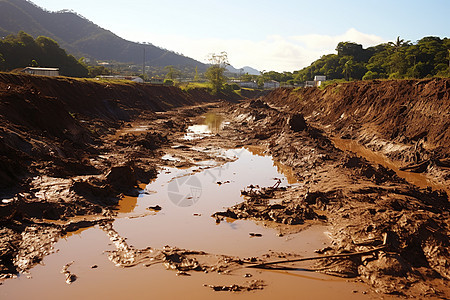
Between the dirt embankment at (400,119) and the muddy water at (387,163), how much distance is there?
478mm

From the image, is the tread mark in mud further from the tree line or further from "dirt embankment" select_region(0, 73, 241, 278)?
the tree line

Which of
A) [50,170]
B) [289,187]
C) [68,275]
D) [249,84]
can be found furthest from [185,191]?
[249,84]

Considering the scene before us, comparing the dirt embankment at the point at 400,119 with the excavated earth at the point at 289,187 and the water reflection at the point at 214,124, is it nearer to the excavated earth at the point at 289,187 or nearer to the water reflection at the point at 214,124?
the excavated earth at the point at 289,187

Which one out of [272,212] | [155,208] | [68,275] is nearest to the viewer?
[68,275]

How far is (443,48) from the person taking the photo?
176 feet

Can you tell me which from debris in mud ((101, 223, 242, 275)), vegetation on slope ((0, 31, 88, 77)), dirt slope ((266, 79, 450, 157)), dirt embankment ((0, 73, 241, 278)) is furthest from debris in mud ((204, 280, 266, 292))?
vegetation on slope ((0, 31, 88, 77))

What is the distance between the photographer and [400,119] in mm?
26172

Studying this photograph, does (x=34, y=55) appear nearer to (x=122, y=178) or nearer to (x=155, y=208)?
(x=122, y=178)

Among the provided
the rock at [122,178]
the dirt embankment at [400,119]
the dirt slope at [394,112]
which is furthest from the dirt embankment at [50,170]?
the dirt slope at [394,112]

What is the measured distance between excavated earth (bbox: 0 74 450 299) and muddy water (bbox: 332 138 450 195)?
18 cm

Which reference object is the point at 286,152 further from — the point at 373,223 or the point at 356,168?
the point at 373,223

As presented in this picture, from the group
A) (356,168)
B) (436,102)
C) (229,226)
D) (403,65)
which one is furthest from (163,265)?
(403,65)

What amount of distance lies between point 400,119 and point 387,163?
6.55 metres

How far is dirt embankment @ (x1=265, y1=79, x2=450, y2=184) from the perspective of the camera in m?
20.5
